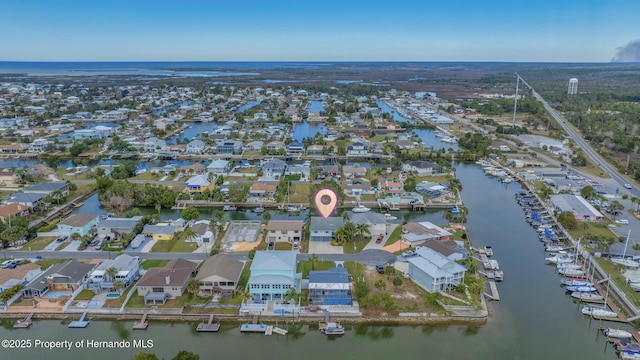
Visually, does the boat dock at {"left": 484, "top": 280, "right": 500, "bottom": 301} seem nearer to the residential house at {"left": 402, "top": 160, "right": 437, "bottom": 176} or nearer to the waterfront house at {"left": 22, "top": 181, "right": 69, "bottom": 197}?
the residential house at {"left": 402, "top": 160, "right": 437, "bottom": 176}

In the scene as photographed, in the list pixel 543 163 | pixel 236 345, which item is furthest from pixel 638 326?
pixel 543 163

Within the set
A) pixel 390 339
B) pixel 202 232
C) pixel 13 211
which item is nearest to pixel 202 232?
pixel 202 232

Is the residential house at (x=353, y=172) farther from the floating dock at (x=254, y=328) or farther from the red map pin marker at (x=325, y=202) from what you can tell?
the floating dock at (x=254, y=328)

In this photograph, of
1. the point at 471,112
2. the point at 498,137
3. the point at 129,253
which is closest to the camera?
the point at 129,253

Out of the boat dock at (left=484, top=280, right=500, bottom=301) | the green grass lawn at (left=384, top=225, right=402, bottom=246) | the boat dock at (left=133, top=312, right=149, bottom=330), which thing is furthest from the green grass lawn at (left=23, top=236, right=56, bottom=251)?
the boat dock at (left=484, top=280, right=500, bottom=301)

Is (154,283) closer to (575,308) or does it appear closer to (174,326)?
(174,326)

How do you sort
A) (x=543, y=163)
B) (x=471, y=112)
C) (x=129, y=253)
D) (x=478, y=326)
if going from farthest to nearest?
(x=471, y=112) → (x=543, y=163) → (x=129, y=253) → (x=478, y=326)
